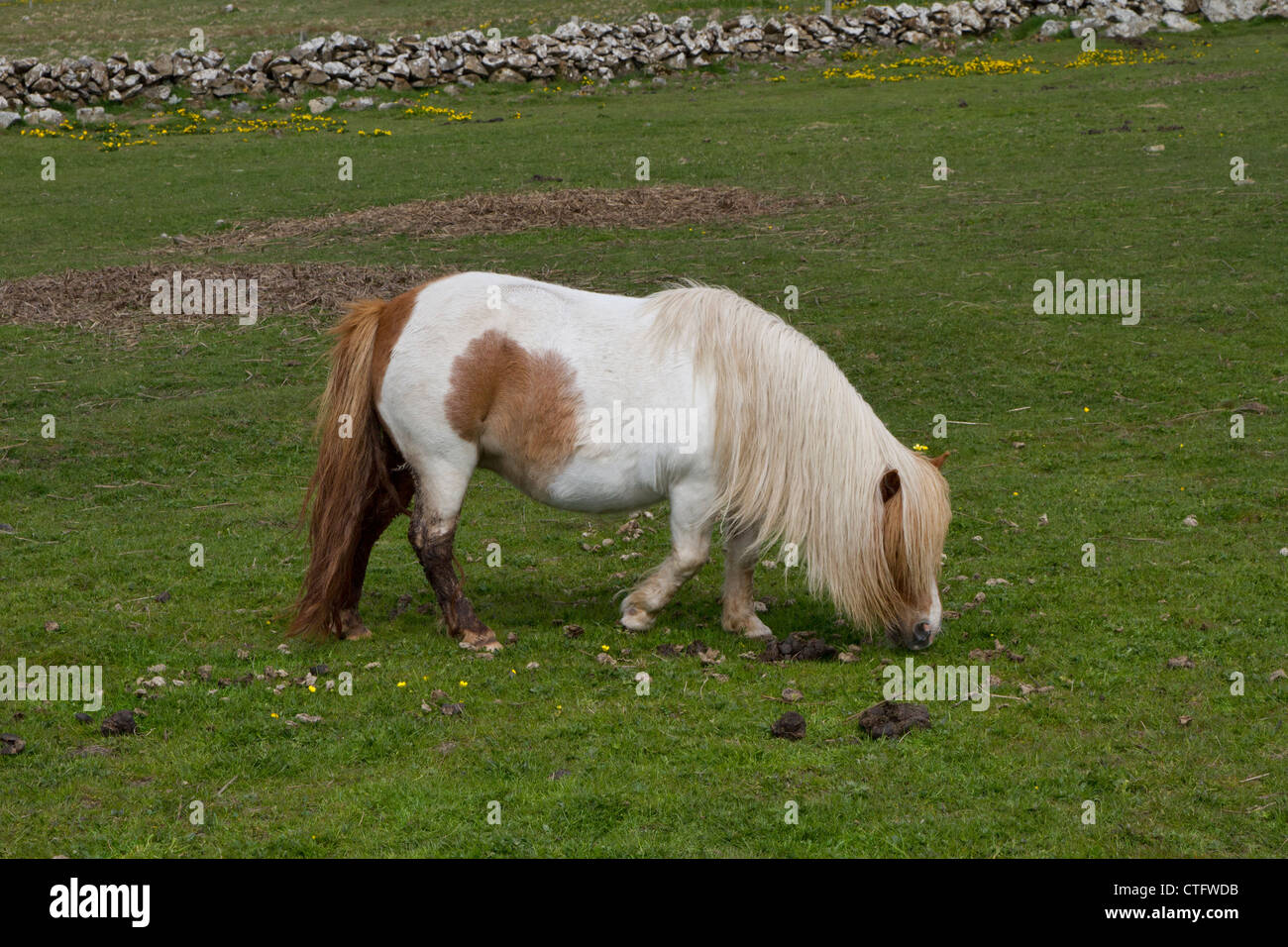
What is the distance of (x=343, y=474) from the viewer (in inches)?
282

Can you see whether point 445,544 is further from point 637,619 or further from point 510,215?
point 510,215

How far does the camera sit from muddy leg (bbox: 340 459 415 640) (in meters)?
7.28

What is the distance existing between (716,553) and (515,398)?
8.53ft

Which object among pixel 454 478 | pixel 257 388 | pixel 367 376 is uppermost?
pixel 367 376

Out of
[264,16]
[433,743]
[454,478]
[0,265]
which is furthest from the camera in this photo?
[264,16]

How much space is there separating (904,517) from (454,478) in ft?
8.00

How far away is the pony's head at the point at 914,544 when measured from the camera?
6.62 meters

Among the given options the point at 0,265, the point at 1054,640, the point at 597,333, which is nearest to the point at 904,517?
the point at 1054,640

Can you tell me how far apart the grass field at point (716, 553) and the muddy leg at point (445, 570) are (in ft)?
0.64

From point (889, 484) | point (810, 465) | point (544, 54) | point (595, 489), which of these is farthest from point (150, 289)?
point (544, 54)

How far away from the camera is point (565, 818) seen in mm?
5109

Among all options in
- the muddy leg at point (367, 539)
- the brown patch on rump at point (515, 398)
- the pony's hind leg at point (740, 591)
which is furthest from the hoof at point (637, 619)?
the muddy leg at point (367, 539)

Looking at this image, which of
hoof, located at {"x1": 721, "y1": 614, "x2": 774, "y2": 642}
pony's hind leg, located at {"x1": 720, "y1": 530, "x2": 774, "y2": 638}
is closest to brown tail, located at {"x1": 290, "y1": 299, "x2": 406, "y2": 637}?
pony's hind leg, located at {"x1": 720, "y1": 530, "x2": 774, "y2": 638}
